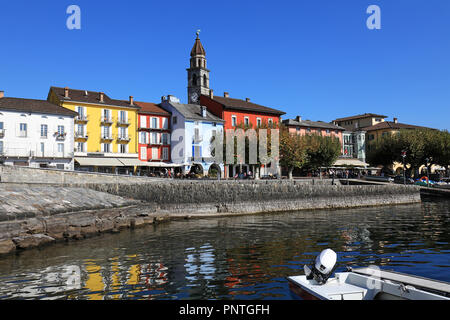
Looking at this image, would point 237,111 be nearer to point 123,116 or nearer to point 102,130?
point 123,116

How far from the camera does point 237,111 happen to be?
60.6 metres

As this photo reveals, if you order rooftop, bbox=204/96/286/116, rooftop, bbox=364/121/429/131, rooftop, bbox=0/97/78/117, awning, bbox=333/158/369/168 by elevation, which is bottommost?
awning, bbox=333/158/369/168

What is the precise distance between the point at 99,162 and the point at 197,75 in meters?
35.3

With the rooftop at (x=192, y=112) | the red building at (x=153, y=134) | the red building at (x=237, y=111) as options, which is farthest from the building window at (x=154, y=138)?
the red building at (x=237, y=111)

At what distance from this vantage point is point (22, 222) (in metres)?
16.9

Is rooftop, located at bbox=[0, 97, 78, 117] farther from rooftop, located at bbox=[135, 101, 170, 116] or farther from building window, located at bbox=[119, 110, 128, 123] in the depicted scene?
rooftop, located at bbox=[135, 101, 170, 116]

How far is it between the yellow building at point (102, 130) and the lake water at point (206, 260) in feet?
93.3

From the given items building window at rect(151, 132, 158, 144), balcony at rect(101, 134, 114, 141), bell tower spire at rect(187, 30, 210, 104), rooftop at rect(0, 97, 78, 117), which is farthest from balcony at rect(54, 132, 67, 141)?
bell tower spire at rect(187, 30, 210, 104)

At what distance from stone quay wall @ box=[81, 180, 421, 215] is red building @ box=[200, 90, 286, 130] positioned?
73.9 ft

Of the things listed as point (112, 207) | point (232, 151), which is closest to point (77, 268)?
point (112, 207)

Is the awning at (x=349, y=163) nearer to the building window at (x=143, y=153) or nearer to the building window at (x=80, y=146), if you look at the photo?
the building window at (x=143, y=153)

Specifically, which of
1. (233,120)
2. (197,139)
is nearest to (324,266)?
(197,139)

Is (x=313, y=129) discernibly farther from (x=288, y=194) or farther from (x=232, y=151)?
(x=288, y=194)

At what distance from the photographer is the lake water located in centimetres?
1018
